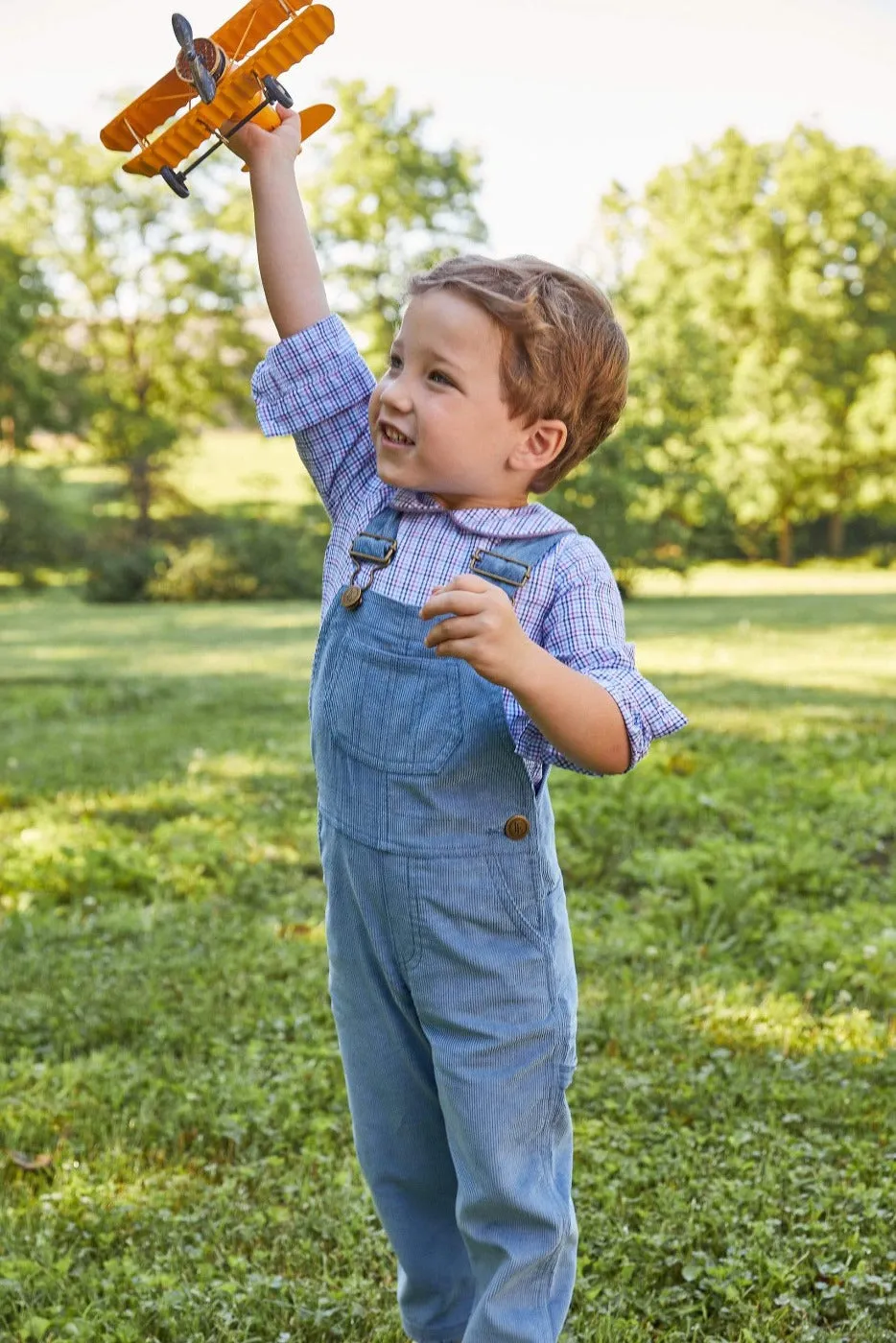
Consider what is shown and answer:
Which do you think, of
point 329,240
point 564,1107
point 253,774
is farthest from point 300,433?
point 329,240

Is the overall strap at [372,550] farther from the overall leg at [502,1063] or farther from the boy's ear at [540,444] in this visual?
the overall leg at [502,1063]

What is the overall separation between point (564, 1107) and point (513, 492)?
0.94 meters

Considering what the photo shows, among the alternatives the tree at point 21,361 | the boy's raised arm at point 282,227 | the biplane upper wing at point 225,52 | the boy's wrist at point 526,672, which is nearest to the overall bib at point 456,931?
the boy's wrist at point 526,672

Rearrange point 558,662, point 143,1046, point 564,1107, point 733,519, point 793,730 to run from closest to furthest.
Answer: point 558,662 < point 564,1107 < point 143,1046 < point 793,730 < point 733,519

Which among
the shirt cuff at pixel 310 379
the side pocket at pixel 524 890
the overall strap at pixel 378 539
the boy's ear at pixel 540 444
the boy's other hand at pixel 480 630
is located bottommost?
the side pocket at pixel 524 890

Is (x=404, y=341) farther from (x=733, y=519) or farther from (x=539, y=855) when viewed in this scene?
(x=733, y=519)

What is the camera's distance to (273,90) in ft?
6.27

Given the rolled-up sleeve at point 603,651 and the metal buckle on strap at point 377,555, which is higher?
the metal buckle on strap at point 377,555

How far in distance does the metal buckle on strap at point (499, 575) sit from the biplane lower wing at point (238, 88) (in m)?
0.69

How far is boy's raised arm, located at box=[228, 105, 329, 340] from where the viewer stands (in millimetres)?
2086

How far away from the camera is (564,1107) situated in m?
2.03

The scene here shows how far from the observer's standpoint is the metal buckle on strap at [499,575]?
6.01 feet

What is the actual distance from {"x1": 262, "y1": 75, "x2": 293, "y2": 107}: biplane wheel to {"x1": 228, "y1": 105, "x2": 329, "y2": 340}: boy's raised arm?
0.43 ft

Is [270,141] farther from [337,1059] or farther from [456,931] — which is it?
[337,1059]
